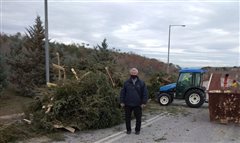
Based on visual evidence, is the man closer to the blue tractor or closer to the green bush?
the green bush

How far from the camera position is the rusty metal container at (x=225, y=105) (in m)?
12.4

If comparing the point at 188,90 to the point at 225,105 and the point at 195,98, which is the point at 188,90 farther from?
the point at 225,105

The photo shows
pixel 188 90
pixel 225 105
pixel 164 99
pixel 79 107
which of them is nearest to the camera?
pixel 79 107

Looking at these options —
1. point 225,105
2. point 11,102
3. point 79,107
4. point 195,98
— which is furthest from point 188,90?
point 11,102

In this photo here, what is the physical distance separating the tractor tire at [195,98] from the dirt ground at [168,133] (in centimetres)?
325

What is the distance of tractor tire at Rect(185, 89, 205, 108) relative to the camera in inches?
687

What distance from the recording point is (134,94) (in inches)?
419

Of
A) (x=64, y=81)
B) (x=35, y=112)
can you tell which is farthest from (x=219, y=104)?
(x=35, y=112)

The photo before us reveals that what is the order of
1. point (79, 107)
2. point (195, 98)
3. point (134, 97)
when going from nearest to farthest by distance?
1. point (134, 97)
2. point (79, 107)
3. point (195, 98)

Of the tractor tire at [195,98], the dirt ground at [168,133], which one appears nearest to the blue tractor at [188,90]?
the tractor tire at [195,98]

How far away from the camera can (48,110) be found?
10789 millimetres

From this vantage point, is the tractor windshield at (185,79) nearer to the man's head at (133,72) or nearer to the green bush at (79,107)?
the green bush at (79,107)

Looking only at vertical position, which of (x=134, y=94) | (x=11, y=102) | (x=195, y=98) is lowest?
(x=11, y=102)

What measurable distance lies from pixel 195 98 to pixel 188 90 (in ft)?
1.94
